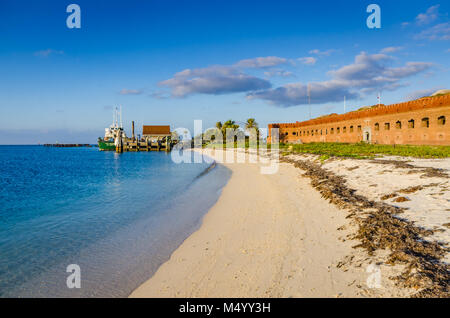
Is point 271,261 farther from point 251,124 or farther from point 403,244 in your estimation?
point 251,124

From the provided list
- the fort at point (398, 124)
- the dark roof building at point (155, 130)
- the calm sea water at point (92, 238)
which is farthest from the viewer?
the dark roof building at point (155, 130)

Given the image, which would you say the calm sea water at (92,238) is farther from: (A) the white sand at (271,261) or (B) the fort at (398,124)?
(B) the fort at (398,124)

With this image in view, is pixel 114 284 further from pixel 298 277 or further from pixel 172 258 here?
pixel 298 277

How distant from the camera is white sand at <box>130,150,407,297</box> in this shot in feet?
12.3

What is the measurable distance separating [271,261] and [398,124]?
101 feet

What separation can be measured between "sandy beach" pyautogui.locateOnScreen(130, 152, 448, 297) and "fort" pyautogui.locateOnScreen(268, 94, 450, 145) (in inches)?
865

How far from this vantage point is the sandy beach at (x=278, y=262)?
12.1 ft

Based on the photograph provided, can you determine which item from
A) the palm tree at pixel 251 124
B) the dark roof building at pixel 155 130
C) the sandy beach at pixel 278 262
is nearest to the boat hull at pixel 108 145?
the dark roof building at pixel 155 130

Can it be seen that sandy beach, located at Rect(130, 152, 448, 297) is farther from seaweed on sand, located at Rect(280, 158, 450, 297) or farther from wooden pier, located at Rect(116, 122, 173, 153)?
wooden pier, located at Rect(116, 122, 173, 153)

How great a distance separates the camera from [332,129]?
4219 centimetres

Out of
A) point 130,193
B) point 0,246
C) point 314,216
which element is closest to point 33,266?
point 0,246

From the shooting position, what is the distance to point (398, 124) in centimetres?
2848

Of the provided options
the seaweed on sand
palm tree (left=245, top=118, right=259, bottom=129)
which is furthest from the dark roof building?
the seaweed on sand

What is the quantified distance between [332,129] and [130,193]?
1443 inches
